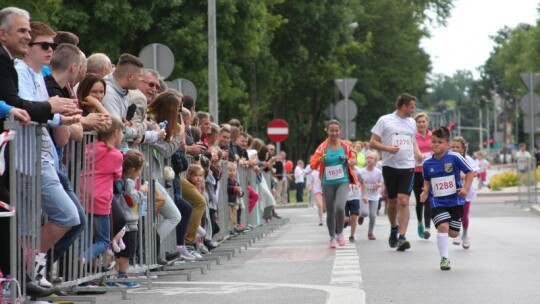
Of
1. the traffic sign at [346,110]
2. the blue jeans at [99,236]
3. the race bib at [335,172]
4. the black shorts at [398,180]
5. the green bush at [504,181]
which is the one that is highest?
the traffic sign at [346,110]

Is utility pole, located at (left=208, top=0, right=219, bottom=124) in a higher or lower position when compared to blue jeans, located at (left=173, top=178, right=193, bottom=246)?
higher

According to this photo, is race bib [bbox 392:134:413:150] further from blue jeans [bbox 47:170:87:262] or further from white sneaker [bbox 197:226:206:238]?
blue jeans [bbox 47:170:87:262]

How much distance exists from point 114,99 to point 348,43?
46.4 meters

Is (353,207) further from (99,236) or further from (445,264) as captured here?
(99,236)

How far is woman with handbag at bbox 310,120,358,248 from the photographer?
63.1 ft

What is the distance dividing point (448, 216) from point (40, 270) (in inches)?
251

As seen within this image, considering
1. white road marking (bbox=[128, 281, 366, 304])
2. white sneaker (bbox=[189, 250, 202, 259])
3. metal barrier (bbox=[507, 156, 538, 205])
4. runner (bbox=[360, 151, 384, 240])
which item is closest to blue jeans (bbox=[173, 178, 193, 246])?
white sneaker (bbox=[189, 250, 202, 259])

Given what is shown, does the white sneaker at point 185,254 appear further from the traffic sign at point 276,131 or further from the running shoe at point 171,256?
the traffic sign at point 276,131

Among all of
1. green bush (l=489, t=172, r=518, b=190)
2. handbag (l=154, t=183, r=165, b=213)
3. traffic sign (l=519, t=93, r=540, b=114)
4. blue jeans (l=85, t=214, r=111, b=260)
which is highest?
traffic sign (l=519, t=93, r=540, b=114)

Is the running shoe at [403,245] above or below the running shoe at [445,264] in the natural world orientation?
above

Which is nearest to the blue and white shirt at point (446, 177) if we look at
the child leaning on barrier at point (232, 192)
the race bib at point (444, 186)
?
the race bib at point (444, 186)

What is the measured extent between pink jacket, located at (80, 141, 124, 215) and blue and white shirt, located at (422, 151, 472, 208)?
477 centimetres

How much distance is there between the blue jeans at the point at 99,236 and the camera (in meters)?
10.9

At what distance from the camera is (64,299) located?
1012 centimetres
